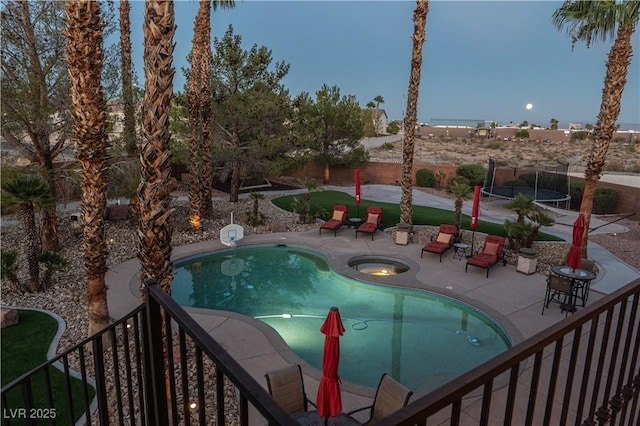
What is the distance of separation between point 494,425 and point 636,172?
119 feet

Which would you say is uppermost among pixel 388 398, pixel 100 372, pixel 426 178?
pixel 100 372

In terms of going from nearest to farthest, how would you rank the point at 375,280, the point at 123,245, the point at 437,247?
the point at 375,280 < the point at 437,247 < the point at 123,245

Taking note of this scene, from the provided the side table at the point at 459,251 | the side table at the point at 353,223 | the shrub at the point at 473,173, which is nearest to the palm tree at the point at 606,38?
the side table at the point at 459,251

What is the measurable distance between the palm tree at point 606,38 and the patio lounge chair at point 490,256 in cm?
276

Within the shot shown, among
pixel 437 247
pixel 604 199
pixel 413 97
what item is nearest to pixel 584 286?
pixel 437 247

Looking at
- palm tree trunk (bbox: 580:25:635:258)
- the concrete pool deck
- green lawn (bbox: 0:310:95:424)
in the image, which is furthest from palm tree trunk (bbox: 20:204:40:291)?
palm tree trunk (bbox: 580:25:635:258)

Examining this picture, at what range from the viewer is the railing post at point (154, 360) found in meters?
2.24

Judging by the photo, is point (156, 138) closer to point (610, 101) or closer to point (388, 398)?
point (388, 398)

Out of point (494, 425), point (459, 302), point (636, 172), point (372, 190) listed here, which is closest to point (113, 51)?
point (459, 302)

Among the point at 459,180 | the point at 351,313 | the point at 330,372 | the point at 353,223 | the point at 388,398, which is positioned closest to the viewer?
the point at 330,372

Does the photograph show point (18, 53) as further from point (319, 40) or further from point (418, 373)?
point (319, 40)

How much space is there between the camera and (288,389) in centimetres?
579

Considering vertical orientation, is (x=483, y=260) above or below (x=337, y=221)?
below

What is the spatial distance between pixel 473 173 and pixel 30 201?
80.7 feet
